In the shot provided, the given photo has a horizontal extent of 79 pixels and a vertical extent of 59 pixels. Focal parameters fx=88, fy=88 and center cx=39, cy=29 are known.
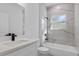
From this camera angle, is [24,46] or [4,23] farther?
[4,23]

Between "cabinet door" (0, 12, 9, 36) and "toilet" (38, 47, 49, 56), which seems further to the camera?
"toilet" (38, 47, 49, 56)

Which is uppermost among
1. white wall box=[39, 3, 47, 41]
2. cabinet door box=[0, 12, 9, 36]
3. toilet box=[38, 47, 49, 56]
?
white wall box=[39, 3, 47, 41]

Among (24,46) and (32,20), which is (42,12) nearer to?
(32,20)

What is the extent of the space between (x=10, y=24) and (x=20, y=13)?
1.28ft

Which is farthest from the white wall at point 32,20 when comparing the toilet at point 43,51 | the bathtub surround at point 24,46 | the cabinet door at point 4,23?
the cabinet door at point 4,23

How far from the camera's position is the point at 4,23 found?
1.85 meters

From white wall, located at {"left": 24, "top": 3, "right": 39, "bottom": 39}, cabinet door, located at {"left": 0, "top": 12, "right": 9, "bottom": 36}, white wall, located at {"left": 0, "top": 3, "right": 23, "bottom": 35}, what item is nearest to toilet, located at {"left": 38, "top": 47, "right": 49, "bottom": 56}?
white wall, located at {"left": 24, "top": 3, "right": 39, "bottom": 39}

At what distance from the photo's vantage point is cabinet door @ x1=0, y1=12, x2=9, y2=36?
5.91 ft

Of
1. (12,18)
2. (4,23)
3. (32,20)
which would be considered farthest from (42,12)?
(4,23)

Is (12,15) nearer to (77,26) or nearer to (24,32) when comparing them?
(24,32)

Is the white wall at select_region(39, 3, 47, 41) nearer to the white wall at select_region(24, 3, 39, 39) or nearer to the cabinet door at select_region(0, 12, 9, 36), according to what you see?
the white wall at select_region(24, 3, 39, 39)

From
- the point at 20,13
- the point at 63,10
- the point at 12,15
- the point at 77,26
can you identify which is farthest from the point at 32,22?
the point at 77,26

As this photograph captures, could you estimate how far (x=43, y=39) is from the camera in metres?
2.36

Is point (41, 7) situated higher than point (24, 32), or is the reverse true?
point (41, 7)
